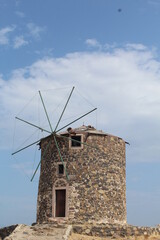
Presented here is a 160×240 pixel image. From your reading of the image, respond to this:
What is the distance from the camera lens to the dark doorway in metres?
24.8

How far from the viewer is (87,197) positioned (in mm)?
24453

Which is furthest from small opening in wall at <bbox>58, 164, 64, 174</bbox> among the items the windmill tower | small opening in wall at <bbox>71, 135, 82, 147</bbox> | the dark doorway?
small opening in wall at <bbox>71, 135, 82, 147</bbox>

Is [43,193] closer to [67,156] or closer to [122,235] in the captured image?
[67,156]

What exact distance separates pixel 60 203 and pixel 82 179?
180 cm

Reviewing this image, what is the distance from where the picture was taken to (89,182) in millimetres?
24656

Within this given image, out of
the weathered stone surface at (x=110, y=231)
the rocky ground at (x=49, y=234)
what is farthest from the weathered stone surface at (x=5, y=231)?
the weathered stone surface at (x=110, y=231)

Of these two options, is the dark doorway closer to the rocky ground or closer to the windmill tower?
the windmill tower

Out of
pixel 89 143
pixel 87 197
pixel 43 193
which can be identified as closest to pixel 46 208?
pixel 43 193

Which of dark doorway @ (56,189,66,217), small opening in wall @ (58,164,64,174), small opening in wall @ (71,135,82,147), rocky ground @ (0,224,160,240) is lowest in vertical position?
rocky ground @ (0,224,160,240)

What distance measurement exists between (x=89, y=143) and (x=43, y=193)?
386cm

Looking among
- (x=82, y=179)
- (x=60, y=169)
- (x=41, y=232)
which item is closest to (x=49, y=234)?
(x=41, y=232)

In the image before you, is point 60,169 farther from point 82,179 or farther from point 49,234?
point 49,234

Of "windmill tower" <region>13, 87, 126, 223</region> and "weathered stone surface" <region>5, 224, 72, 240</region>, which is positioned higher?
"windmill tower" <region>13, 87, 126, 223</region>

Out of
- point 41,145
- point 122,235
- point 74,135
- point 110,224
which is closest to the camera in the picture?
point 122,235
